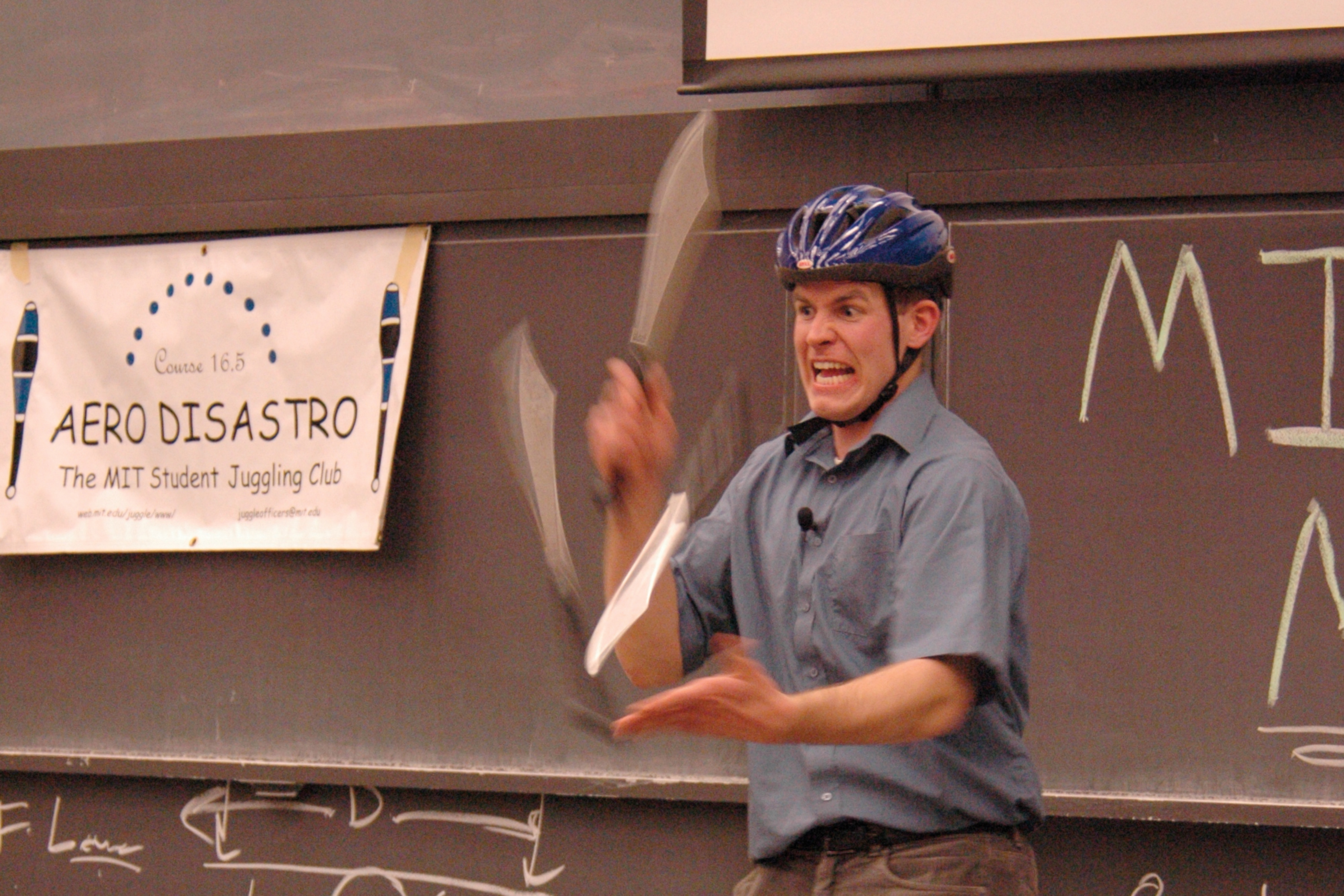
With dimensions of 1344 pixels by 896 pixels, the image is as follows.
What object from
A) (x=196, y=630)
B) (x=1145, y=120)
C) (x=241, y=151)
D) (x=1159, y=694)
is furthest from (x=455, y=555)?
(x=1145, y=120)

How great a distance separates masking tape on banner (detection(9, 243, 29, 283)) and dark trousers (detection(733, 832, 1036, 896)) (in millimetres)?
3635

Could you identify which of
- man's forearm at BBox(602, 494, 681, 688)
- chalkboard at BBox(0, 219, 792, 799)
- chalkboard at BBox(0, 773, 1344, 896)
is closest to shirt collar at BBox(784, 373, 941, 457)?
man's forearm at BBox(602, 494, 681, 688)

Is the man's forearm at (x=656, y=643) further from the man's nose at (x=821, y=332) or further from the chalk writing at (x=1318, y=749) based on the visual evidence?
the chalk writing at (x=1318, y=749)

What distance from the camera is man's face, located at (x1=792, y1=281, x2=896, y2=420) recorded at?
2.38 metres

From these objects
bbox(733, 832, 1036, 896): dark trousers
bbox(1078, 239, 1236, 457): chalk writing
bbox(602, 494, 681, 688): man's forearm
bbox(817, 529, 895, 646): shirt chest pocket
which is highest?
bbox(1078, 239, 1236, 457): chalk writing

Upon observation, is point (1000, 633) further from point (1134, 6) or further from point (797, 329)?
point (1134, 6)

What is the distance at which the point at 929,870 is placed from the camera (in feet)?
7.18

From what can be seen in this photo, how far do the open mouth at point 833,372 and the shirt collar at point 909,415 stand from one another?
0.08 metres

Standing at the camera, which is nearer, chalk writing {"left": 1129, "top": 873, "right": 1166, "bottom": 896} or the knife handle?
the knife handle

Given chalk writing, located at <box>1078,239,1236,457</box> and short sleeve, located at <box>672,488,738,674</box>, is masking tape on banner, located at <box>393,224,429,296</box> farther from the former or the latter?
short sleeve, located at <box>672,488,738,674</box>

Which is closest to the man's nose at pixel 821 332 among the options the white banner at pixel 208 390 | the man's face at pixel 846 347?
the man's face at pixel 846 347

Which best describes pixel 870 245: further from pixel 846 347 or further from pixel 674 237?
pixel 674 237

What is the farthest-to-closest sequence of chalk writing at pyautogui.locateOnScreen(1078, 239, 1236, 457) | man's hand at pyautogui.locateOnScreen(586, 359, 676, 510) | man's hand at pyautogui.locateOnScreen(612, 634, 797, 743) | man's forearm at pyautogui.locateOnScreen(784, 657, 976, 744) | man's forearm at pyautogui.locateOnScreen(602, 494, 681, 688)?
1. chalk writing at pyautogui.locateOnScreen(1078, 239, 1236, 457)
2. man's forearm at pyautogui.locateOnScreen(602, 494, 681, 688)
3. man's hand at pyautogui.locateOnScreen(586, 359, 676, 510)
4. man's forearm at pyautogui.locateOnScreen(784, 657, 976, 744)
5. man's hand at pyautogui.locateOnScreen(612, 634, 797, 743)

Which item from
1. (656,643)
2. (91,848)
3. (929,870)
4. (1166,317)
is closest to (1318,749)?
(1166,317)
